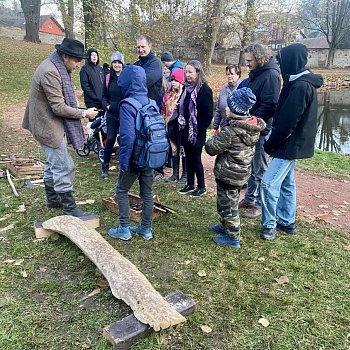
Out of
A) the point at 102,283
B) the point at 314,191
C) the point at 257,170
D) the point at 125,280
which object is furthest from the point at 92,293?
the point at 314,191

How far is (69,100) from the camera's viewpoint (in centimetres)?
446

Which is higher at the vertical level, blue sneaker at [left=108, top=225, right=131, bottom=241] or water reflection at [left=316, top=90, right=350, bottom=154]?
blue sneaker at [left=108, top=225, right=131, bottom=241]

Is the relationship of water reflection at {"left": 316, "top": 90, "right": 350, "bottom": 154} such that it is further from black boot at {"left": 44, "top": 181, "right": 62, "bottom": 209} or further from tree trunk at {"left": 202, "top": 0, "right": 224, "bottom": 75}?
black boot at {"left": 44, "top": 181, "right": 62, "bottom": 209}

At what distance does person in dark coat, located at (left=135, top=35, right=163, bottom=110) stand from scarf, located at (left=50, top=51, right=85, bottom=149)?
1480mm

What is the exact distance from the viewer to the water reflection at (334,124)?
13062 mm

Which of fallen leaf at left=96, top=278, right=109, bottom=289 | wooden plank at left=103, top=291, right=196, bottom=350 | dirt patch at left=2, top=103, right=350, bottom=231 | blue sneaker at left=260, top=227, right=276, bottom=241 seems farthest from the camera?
dirt patch at left=2, top=103, right=350, bottom=231

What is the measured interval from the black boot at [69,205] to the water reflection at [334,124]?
973 centimetres

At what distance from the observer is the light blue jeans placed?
434cm

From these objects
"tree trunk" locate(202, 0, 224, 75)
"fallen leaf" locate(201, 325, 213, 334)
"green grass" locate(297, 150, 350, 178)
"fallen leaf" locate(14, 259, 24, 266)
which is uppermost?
"tree trunk" locate(202, 0, 224, 75)

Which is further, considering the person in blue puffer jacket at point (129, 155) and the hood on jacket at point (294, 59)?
the hood on jacket at point (294, 59)

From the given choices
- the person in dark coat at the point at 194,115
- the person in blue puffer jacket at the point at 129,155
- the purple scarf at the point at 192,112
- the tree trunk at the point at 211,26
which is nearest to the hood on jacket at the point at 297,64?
the person in blue puffer jacket at the point at 129,155

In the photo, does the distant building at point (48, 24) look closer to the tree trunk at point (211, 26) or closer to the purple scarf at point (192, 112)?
the tree trunk at point (211, 26)

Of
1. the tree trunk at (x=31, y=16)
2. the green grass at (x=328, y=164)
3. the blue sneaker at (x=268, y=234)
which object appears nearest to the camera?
the blue sneaker at (x=268, y=234)

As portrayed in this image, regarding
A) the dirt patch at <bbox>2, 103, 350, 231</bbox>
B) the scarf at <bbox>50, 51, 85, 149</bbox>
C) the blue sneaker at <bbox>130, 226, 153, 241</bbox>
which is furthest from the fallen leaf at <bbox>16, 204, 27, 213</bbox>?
the dirt patch at <bbox>2, 103, 350, 231</bbox>
